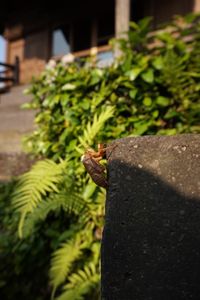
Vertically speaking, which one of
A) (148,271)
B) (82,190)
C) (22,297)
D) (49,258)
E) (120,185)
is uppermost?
(120,185)

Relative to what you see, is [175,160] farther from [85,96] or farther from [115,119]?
[85,96]

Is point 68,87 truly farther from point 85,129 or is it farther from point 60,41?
point 60,41

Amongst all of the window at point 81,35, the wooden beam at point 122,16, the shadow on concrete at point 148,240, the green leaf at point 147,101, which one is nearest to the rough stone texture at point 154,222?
the shadow on concrete at point 148,240

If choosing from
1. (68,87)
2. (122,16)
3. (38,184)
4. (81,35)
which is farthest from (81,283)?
(81,35)

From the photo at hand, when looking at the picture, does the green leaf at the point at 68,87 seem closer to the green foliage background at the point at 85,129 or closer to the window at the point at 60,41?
the green foliage background at the point at 85,129

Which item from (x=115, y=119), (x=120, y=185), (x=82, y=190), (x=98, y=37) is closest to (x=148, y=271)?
(x=120, y=185)
